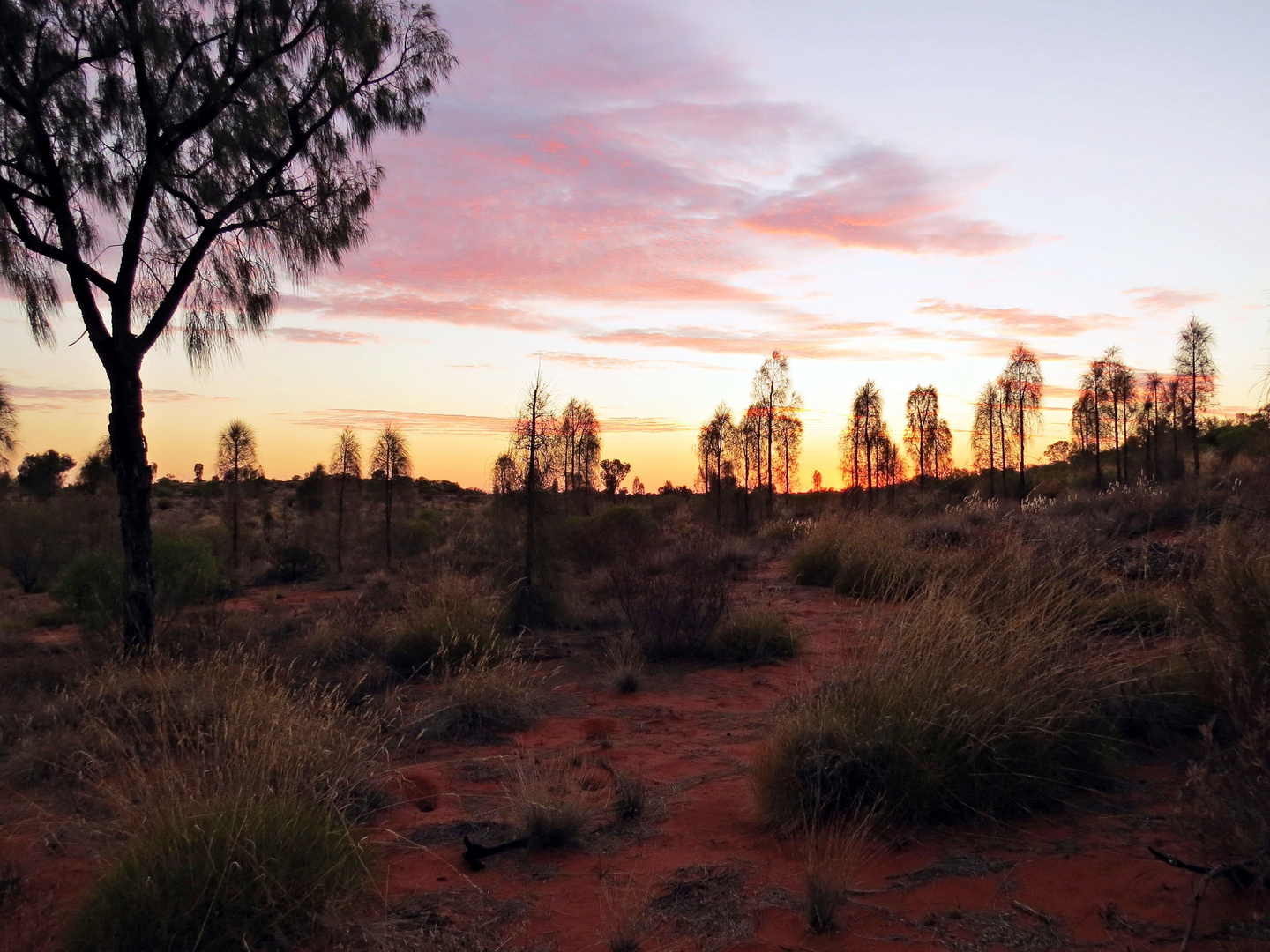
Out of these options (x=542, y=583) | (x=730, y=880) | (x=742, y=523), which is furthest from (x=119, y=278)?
(x=742, y=523)

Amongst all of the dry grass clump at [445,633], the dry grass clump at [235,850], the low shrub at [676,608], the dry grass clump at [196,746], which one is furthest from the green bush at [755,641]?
the dry grass clump at [235,850]

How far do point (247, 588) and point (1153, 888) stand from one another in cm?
2110

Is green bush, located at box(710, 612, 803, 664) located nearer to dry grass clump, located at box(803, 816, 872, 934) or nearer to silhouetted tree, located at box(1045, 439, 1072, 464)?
dry grass clump, located at box(803, 816, 872, 934)

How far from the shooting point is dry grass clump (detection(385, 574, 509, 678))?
9359 mm

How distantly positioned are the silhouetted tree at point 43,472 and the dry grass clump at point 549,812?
3654cm

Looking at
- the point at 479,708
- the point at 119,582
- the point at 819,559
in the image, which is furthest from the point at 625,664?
the point at 119,582

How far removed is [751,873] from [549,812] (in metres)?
1.21

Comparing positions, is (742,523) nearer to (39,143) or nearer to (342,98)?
(342,98)

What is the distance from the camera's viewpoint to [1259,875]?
122 inches

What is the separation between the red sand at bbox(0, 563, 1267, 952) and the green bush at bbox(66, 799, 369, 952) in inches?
17.7

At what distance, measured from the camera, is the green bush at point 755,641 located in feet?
31.0

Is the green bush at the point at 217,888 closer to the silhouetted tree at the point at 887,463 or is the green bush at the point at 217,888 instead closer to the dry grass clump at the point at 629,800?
the dry grass clump at the point at 629,800

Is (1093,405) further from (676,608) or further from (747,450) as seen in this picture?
(676,608)

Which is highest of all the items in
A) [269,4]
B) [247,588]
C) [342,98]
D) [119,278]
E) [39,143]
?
[269,4]
